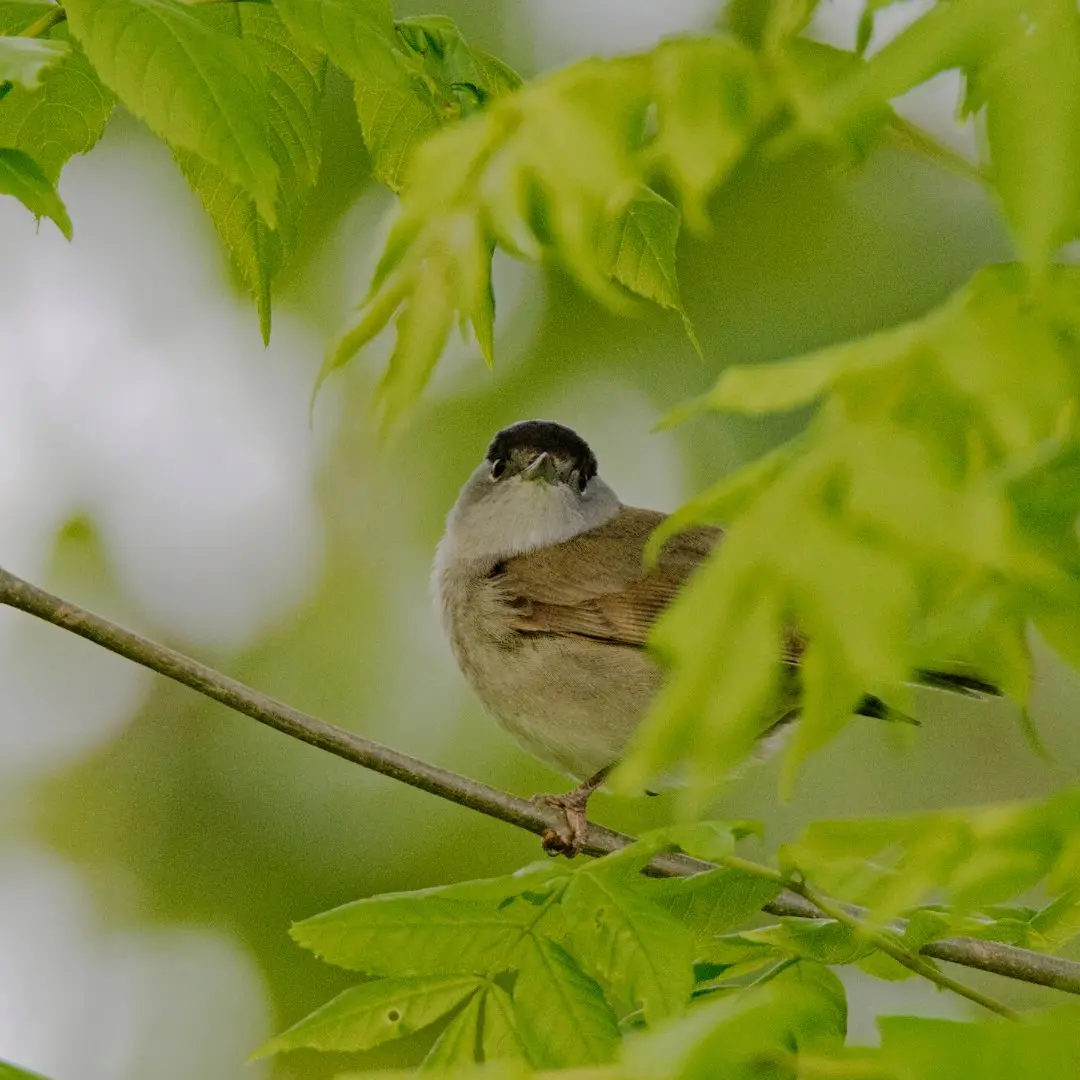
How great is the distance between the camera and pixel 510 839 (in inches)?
244

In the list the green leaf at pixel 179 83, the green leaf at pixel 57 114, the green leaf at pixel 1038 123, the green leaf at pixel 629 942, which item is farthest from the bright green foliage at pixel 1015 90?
the green leaf at pixel 57 114

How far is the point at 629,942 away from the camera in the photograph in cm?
175

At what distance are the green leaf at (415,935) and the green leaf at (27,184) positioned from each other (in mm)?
928

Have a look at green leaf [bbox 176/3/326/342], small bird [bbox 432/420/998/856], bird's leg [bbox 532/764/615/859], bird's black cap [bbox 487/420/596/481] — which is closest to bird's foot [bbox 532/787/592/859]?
bird's leg [bbox 532/764/615/859]

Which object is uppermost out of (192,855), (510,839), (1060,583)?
(1060,583)

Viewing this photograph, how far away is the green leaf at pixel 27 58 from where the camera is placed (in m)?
1.63

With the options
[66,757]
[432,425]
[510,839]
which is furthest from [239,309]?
[510,839]

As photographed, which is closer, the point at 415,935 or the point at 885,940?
the point at 885,940

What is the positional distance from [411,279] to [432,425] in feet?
19.3

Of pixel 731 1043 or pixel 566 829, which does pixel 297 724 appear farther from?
pixel 731 1043

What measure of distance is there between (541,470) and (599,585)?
514 mm

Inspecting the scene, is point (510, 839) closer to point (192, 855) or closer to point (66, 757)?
point (192, 855)

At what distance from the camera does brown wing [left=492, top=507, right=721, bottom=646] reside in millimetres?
4316

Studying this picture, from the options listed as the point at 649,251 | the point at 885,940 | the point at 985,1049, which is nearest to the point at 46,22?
the point at 649,251
